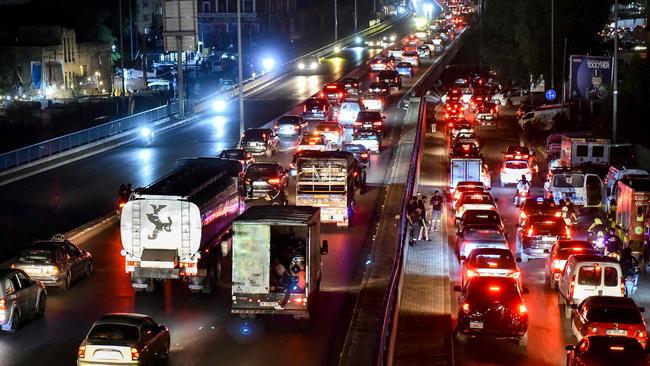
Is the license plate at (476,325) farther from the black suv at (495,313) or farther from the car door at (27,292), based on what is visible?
the car door at (27,292)

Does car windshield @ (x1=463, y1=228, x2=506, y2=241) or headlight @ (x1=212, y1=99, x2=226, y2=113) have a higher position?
headlight @ (x1=212, y1=99, x2=226, y2=113)

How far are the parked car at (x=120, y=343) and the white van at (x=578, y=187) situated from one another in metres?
24.8

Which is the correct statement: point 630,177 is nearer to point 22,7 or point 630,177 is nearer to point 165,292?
point 165,292

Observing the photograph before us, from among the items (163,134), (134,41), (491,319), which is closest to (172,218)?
(491,319)

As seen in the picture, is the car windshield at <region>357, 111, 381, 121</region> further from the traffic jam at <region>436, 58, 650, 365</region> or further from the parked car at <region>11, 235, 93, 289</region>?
the parked car at <region>11, 235, 93, 289</region>

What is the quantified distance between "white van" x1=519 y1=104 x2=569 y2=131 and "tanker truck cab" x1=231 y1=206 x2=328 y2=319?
52.2 meters

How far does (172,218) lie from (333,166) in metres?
11.0

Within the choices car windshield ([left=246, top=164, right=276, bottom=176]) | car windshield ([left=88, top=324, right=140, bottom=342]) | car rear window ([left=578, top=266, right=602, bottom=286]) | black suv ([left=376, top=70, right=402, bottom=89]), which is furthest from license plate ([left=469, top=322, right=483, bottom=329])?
black suv ([left=376, top=70, right=402, bottom=89])

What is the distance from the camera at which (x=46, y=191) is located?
47.7 metres

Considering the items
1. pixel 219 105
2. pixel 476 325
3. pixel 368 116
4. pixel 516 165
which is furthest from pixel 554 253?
pixel 219 105

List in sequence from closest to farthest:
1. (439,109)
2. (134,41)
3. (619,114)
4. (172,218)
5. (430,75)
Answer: (172,218), (619,114), (439,109), (430,75), (134,41)

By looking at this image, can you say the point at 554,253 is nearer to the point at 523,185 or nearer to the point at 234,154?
the point at 523,185

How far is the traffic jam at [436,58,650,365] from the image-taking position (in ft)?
74.9

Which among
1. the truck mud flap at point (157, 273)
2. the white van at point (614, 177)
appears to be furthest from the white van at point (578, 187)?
the truck mud flap at point (157, 273)
